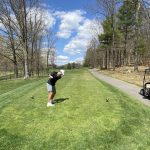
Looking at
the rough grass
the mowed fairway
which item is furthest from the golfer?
the rough grass

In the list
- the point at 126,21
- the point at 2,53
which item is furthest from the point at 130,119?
the point at 126,21

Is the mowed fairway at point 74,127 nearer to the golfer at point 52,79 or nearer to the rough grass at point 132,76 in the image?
the golfer at point 52,79

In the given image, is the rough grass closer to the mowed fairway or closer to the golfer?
the golfer

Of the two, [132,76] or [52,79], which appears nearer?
[52,79]

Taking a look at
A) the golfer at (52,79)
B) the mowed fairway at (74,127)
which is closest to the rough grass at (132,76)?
the golfer at (52,79)

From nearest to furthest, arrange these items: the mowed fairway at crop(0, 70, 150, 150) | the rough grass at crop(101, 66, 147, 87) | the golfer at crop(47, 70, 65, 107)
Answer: the mowed fairway at crop(0, 70, 150, 150)
the golfer at crop(47, 70, 65, 107)
the rough grass at crop(101, 66, 147, 87)

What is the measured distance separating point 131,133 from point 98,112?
222 centimetres

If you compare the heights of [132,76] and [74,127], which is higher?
[132,76]

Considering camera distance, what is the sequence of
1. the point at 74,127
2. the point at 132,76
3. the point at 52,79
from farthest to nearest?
1. the point at 132,76
2. the point at 52,79
3. the point at 74,127

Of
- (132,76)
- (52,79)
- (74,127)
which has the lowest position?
(74,127)

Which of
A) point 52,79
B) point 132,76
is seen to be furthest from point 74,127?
point 132,76

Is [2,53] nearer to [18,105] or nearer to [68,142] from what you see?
[18,105]

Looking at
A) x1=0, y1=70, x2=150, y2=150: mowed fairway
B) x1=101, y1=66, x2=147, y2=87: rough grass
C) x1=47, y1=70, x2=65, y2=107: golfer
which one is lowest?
x1=0, y1=70, x2=150, y2=150: mowed fairway

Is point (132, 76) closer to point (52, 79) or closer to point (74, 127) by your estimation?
point (52, 79)
